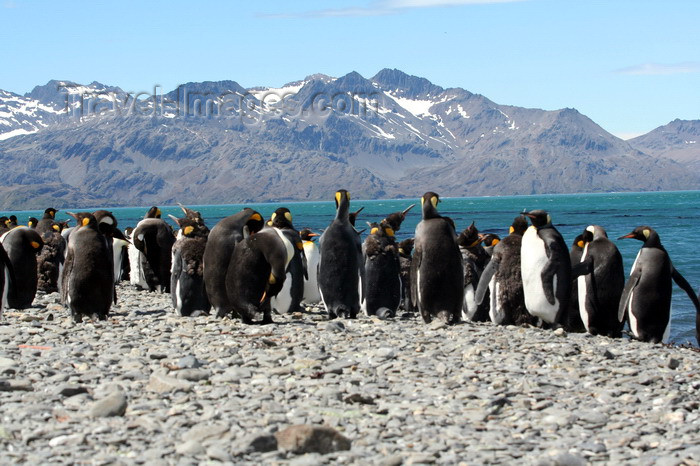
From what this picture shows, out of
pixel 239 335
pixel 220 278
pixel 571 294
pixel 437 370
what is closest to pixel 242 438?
pixel 437 370

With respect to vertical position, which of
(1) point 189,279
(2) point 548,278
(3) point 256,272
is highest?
(3) point 256,272

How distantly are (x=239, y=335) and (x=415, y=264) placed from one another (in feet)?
9.60

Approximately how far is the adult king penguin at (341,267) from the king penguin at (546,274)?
A: 88.5 inches

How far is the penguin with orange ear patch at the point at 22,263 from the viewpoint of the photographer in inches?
521

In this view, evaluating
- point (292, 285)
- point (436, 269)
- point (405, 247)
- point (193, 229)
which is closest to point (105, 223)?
point (193, 229)

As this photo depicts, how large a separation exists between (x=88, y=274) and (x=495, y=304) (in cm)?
524

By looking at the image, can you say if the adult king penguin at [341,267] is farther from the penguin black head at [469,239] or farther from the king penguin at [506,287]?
the penguin black head at [469,239]

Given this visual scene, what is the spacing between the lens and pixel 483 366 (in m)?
7.84

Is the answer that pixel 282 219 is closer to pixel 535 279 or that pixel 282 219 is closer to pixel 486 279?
pixel 486 279

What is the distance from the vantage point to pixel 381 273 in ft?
41.5

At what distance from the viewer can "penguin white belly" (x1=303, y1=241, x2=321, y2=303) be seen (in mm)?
14523

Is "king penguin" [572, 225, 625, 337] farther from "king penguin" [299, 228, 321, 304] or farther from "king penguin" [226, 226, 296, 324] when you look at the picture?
"king penguin" [299, 228, 321, 304]

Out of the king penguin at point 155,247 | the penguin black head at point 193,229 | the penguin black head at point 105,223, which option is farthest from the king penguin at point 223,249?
the king penguin at point 155,247

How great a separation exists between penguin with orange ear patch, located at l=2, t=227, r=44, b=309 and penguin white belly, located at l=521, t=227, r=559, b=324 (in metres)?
7.22
